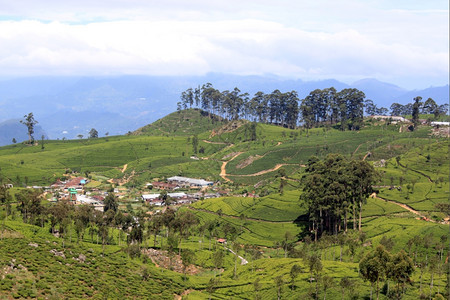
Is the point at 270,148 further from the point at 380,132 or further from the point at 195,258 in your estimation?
the point at 195,258

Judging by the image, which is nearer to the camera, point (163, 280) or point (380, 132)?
point (163, 280)

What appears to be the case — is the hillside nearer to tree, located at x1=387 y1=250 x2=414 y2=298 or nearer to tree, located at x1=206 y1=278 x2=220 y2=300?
tree, located at x1=206 y1=278 x2=220 y2=300

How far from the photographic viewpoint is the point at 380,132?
165000mm

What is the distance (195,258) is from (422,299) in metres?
35.7

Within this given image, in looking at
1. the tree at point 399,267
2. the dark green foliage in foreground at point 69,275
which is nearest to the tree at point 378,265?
the tree at point 399,267

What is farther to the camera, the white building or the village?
the white building

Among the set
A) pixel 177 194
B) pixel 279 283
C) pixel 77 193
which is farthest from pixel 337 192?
pixel 77 193

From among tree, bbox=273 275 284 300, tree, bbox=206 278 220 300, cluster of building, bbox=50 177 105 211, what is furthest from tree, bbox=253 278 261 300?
cluster of building, bbox=50 177 105 211

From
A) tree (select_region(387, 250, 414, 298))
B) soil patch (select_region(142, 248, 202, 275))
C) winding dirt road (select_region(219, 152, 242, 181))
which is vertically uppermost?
tree (select_region(387, 250, 414, 298))

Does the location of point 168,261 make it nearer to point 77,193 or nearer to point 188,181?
point 77,193

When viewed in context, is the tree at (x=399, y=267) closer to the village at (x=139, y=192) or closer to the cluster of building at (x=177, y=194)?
the cluster of building at (x=177, y=194)

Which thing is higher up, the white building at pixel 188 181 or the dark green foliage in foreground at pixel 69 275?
the dark green foliage in foreground at pixel 69 275

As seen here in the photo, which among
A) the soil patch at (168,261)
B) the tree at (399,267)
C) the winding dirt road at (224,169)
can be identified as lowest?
the soil patch at (168,261)

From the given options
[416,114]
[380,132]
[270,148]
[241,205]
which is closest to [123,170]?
[270,148]
